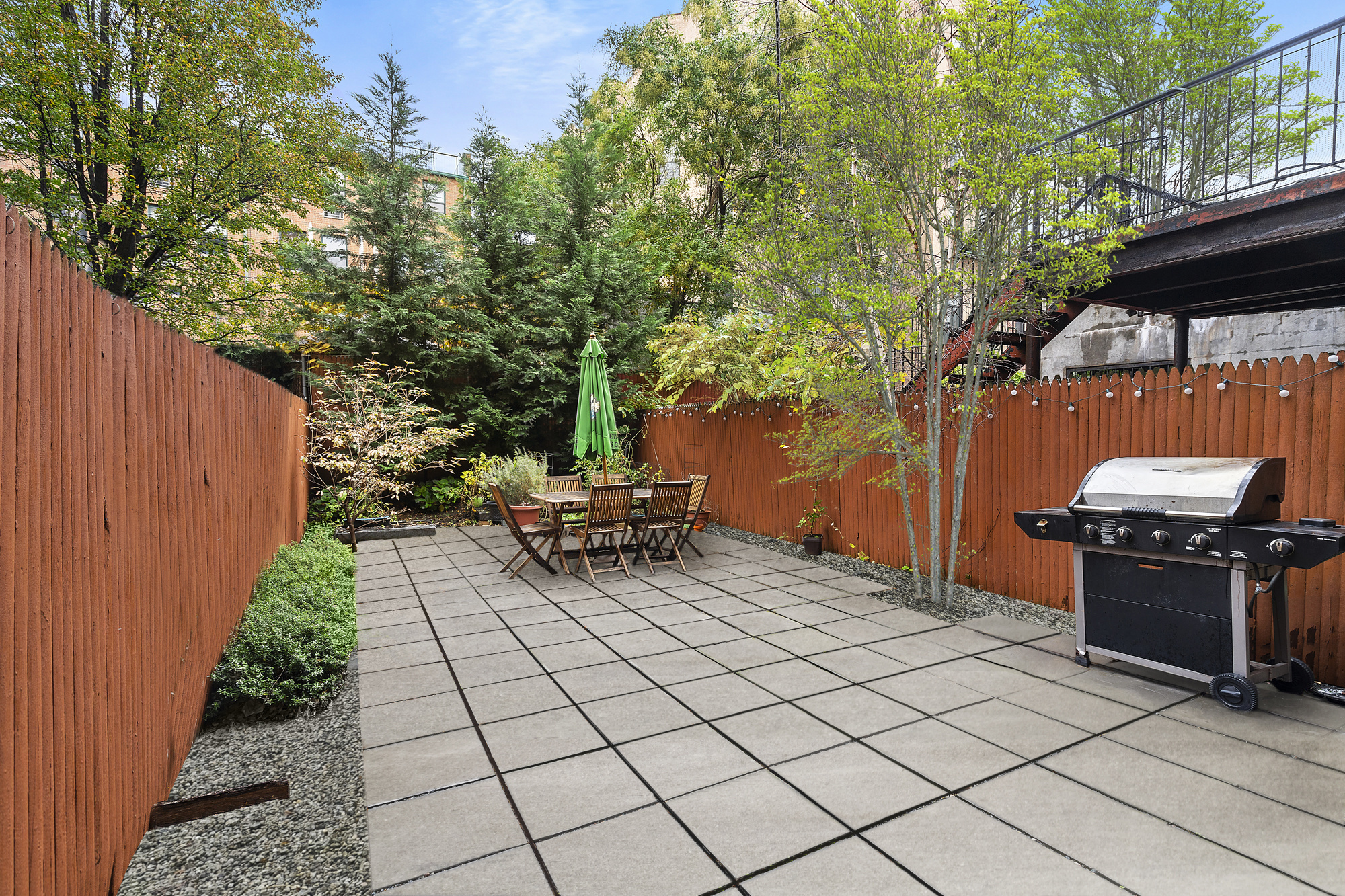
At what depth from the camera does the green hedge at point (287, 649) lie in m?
3.71

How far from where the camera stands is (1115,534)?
3.94m

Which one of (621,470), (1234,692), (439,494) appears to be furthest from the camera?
(439,494)

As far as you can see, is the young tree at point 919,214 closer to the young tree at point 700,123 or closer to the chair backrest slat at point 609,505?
the chair backrest slat at point 609,505

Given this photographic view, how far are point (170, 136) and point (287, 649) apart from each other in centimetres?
982

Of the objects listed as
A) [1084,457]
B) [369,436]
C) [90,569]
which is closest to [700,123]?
[369,436]

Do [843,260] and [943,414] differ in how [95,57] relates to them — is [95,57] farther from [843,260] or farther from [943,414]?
[943,414]

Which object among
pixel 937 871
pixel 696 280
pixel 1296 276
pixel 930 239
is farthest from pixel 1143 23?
pixel 937 871

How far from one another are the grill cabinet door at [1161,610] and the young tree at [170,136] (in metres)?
11.8

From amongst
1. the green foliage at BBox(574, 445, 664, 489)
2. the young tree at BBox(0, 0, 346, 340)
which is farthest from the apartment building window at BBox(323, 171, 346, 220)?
the green foliage at BBox(574, 445, 664, 489)

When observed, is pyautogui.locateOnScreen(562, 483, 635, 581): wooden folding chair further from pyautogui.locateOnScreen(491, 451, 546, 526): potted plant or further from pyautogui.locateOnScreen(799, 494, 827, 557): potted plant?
pyautogui.locateOnScreen(491, 451, 546, 526): potted plant

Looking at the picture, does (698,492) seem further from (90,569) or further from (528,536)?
(90,569)

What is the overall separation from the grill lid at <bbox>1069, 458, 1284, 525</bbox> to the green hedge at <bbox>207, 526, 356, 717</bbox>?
4.57m

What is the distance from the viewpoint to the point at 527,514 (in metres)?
9.60

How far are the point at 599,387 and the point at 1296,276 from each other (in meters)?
7.17
